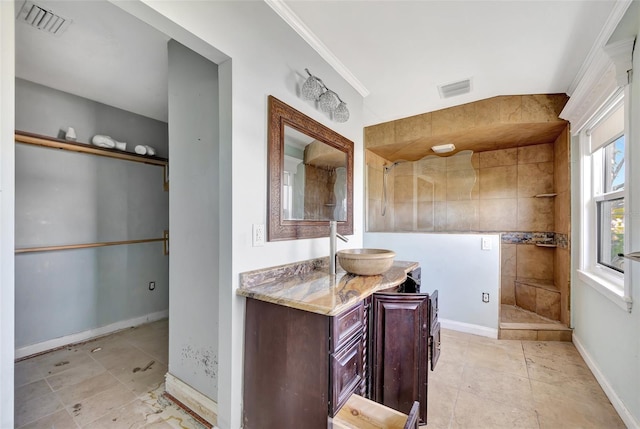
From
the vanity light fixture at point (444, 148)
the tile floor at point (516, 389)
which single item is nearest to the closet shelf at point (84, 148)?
the vanity light fixture at point (444, 148)

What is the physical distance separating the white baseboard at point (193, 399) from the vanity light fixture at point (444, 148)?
3.30m

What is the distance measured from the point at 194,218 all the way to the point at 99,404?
1354mm

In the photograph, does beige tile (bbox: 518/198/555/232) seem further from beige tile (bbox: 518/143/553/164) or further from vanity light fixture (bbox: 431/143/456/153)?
vanity light fixture (bbox: 431/143/456/153)

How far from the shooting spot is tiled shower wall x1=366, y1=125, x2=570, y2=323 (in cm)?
320

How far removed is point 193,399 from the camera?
1591mm

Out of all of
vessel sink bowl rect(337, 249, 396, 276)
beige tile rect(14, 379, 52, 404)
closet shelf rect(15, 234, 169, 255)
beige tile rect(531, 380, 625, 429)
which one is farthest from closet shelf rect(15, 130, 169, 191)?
beige tile rect(531, 380, 625, 429)

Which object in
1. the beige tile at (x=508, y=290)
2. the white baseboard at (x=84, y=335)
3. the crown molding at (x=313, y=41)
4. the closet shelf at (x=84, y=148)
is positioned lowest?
the white baseboard at (x=84, y=335)

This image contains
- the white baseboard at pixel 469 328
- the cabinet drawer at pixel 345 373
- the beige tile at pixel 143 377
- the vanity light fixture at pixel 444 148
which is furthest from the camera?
the vanity light fixture at pixel 444 148

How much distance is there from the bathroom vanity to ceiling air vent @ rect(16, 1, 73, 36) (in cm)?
192

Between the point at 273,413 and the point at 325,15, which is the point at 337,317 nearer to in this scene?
the point at 273,413

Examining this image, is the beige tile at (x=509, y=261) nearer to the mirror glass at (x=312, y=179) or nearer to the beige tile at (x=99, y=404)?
the mirror glass at (x=312, y=179)

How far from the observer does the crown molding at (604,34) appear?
1491mm

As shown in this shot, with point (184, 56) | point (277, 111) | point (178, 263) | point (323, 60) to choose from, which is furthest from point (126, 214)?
point (323, 60)

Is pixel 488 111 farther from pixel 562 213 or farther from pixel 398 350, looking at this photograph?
pixel 398 350
